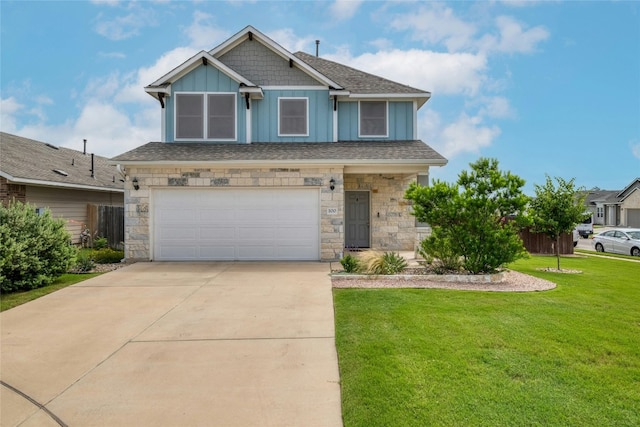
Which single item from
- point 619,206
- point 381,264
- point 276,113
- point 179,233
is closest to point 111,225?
point 179,233

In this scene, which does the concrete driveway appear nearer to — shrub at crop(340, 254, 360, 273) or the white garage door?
shrub at crop(340, 254, 360, 273)

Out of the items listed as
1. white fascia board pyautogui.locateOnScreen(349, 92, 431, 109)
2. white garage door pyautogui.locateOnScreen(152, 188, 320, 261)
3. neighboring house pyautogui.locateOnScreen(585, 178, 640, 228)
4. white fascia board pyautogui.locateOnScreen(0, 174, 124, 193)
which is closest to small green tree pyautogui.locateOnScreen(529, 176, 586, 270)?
white fascia board pyautogui.locateOnScreen(349, 92, 431, 109)

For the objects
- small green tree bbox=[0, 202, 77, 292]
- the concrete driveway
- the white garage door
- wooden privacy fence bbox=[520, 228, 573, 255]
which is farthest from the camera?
wooden privacy fence bbox=[520, 228, 573, 255]

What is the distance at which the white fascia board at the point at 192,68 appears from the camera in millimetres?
12711

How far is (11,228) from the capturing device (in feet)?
27.9

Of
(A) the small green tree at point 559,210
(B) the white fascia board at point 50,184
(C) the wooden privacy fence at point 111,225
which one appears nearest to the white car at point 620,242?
(A) the small green tree at point 559,210

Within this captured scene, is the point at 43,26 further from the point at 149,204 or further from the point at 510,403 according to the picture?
the point at 510,403

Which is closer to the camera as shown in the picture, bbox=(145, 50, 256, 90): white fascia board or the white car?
bbox=(145, 50, 256, 90): white fascia board

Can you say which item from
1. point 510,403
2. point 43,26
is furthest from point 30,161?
point 510,403

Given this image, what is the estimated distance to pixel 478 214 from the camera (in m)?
9.02

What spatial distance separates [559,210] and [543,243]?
19.3 ft

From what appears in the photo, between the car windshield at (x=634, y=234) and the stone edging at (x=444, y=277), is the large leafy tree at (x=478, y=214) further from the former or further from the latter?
the car windshield at (x=634, y=234)

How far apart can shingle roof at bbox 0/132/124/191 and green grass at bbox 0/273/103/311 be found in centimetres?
385

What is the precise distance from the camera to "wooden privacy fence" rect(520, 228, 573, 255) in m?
16.8
